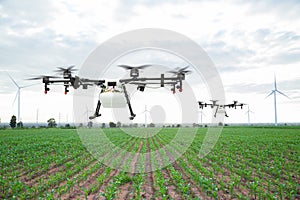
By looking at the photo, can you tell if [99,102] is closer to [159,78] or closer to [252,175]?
[159,78]

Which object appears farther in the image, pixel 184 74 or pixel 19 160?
pixel 19 160

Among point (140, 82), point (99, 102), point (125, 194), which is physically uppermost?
point (140, 82)

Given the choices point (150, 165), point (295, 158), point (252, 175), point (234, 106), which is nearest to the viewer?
point (252, 175)

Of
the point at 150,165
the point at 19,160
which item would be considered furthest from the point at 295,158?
the point at 19,160

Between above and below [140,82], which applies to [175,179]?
below

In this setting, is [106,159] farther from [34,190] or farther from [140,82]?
[140,82]

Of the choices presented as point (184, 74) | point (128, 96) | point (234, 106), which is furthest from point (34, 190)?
point (234, 106)

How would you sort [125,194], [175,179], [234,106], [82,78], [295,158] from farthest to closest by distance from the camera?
[234,106]
[295,158]
[175,179]
[125,194]
[82,78]
